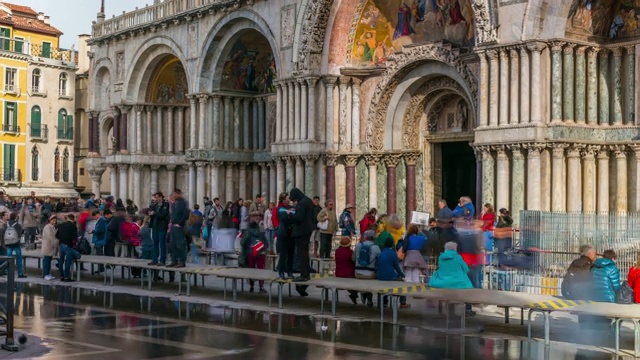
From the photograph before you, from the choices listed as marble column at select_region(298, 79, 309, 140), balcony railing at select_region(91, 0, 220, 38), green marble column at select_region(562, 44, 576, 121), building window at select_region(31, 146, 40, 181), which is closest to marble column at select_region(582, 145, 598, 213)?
green marble column at select_region(562, 44, 576, 121)

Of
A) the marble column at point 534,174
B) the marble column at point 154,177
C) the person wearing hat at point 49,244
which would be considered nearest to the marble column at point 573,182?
the marble column at point 534,174

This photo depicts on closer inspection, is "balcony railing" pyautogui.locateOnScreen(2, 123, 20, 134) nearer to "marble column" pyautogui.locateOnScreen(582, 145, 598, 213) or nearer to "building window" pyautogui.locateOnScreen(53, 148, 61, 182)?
"building window" pyautogui.locateOnScreen(53, 148, 61, 182)

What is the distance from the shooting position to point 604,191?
86.4 feet

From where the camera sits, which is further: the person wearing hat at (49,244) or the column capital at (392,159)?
the column capital at (392,159)

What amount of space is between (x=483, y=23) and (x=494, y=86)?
69.1 inches

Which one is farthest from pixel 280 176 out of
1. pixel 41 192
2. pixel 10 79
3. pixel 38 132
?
pixel 38 132

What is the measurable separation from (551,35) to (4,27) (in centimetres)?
4578

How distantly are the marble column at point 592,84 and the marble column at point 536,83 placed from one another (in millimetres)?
1431

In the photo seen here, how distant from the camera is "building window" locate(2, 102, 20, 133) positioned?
203 feet

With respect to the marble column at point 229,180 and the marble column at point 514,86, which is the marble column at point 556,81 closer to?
the marble column at point 514,86

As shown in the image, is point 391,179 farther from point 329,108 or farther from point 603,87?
point 603,87

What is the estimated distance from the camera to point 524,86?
84.5 feet

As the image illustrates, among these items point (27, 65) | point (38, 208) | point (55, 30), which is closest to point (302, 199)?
point (38, 208)

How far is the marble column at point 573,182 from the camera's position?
84.9 feet
